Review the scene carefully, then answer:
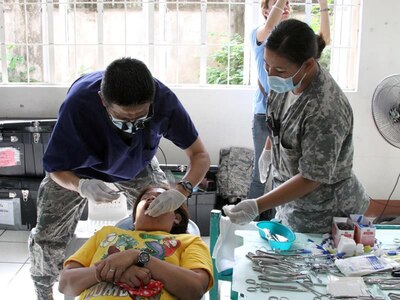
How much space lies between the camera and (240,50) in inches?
147

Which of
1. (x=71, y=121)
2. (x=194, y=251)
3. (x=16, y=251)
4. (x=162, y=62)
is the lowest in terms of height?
(x=16, y=251)

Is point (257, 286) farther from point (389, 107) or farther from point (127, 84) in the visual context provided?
point (389, 107)

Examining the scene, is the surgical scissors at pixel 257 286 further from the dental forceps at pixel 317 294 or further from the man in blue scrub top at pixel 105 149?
the man in blue scrub top at pixel 105 149

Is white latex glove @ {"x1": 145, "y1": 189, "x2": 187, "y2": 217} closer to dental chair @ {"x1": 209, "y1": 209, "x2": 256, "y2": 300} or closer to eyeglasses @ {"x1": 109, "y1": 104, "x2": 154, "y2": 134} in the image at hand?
dental chair @ {"x1": 209, "y1": 209, "x2": 256, "y2": 300}

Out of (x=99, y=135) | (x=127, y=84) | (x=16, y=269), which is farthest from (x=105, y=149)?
(x=16, y=269)

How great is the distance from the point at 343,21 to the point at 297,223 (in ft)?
7.69

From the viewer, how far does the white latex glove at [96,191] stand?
178 centimetres

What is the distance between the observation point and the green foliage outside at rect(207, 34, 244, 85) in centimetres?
373

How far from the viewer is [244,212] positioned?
Result: 66.7 inches

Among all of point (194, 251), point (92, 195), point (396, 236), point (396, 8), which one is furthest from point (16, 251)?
point (396, 8)

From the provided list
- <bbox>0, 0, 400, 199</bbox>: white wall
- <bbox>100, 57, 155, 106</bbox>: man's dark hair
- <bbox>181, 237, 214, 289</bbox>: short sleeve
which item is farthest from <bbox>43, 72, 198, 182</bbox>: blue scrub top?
<bbox>0, 0, 400, 199</bbox>: white wall

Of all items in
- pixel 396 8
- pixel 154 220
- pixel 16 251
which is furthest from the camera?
pixel 396 8

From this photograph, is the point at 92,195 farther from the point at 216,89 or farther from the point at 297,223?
the point at 216,89

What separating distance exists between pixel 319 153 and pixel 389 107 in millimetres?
1230
